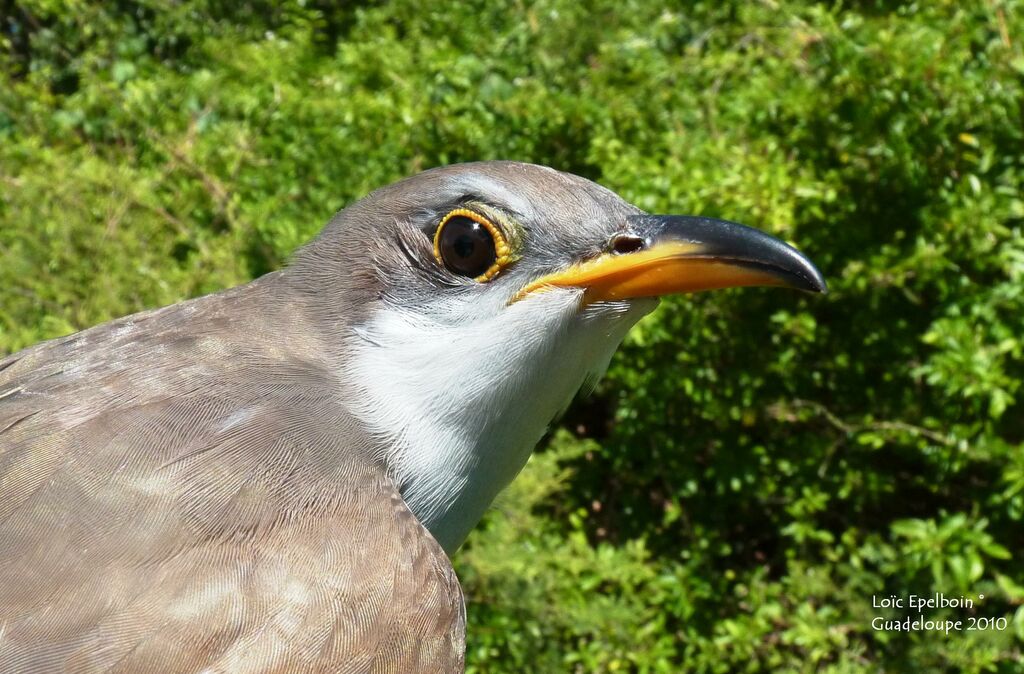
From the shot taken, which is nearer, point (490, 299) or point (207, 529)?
point (207, 529)

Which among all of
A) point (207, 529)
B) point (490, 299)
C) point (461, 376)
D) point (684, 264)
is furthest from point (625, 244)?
point (207, 529)

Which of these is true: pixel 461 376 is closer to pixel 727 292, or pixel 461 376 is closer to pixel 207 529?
pixel 207 529

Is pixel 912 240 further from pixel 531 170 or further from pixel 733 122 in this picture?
pixel 531 170

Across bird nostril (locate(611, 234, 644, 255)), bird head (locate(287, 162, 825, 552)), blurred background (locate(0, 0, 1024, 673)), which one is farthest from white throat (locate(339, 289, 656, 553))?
blurred background (locate(0, 0, 1024, 673))

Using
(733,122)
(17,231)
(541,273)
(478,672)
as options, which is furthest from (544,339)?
(17,231)

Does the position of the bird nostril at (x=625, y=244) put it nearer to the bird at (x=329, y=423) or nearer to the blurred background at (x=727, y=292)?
the bird at (x=329, y=423)

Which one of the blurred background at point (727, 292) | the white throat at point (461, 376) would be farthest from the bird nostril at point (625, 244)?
the blurred background at point (727, 292)
